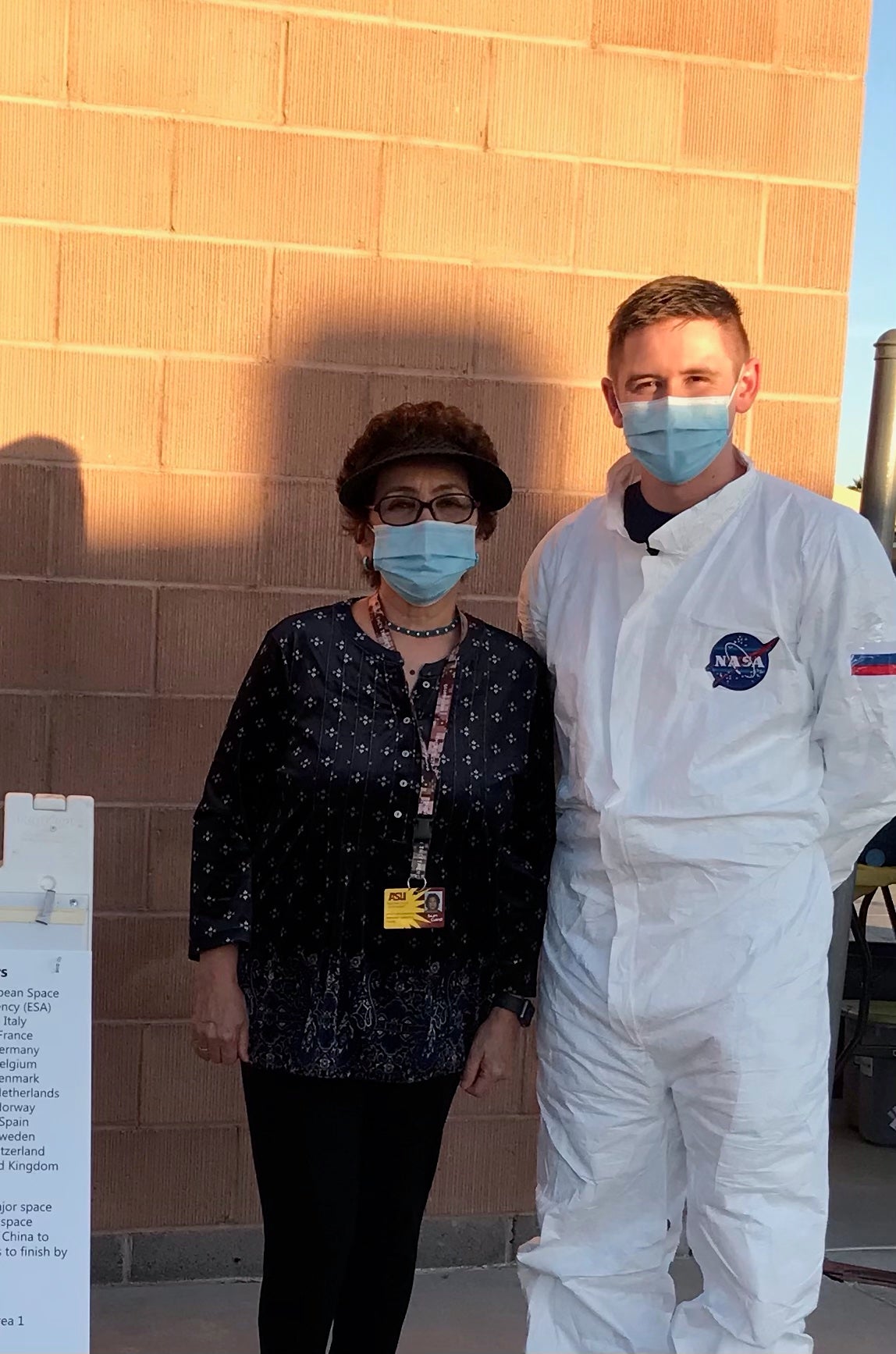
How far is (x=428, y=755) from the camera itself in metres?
A: 2.21

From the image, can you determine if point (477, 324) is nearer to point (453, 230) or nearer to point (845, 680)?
point (453, 230)

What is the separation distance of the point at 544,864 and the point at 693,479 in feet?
2.17

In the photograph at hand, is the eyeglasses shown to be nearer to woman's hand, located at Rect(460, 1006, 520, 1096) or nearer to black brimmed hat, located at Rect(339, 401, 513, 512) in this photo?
black brimmed hat, located at Rect(339, 401, 513, 512)

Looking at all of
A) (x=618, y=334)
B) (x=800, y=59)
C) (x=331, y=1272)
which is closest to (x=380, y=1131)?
(x=331, y=1272)

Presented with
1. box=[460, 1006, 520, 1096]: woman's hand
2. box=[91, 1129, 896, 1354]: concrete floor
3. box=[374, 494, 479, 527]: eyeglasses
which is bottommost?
box=[91, 1129, 896, 1354]: concrete floor

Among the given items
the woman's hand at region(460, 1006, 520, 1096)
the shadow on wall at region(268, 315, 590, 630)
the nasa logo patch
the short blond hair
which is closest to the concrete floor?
the woman's hand at region(460, 1006, 520, 1096)

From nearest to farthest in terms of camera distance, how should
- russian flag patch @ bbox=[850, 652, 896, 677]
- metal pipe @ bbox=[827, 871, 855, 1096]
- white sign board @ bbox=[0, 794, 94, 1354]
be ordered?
1. white sign board @ bbox=[0, 794, 94, 1354]
2. russian flag patch @ bbox=[850, 652, 896, 677]
3. metal pipe @ bbox=[827, 871, 855, 1096]

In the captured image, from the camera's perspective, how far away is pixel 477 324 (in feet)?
10.6

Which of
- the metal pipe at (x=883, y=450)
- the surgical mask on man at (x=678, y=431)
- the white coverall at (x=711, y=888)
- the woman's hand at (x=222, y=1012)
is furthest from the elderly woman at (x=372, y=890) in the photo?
the metal pipe at (x=883, y=450)

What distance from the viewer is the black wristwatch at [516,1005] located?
91.7 inches

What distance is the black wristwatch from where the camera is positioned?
7.64 ft

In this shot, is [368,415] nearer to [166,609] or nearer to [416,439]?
[166,609]

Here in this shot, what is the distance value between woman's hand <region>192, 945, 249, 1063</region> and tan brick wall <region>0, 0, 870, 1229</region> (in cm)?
97

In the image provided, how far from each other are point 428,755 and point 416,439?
1.61 ft
